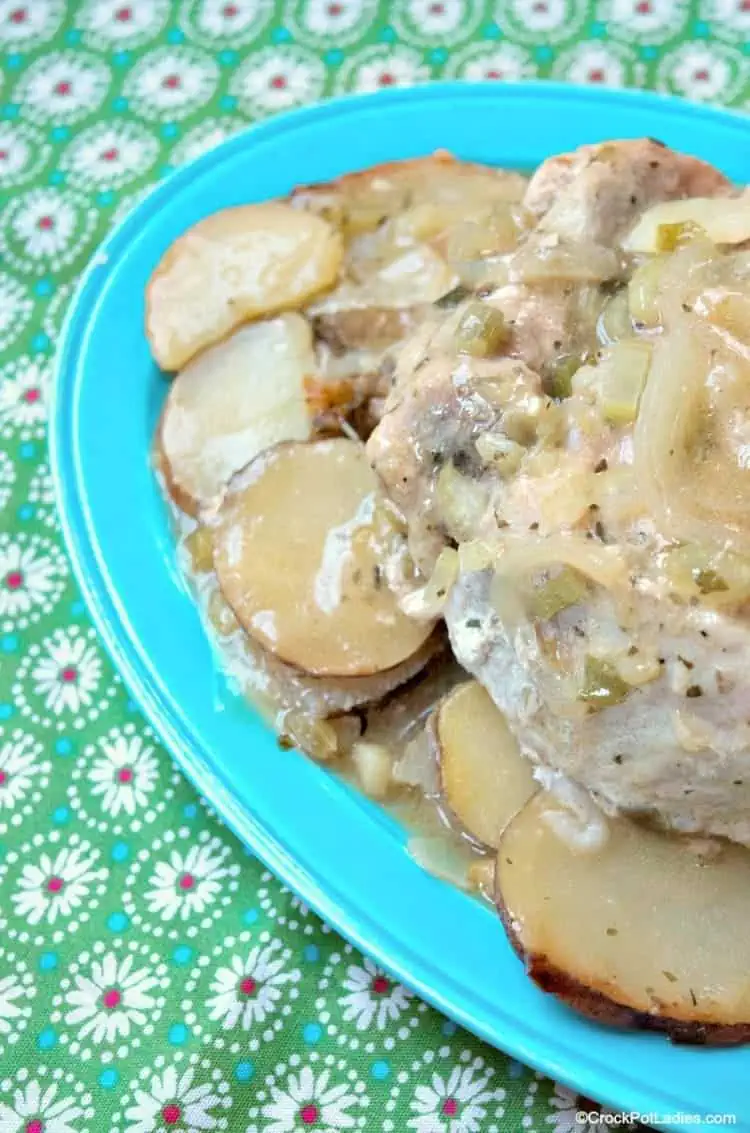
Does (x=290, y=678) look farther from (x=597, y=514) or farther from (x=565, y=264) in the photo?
(x=565, y=264)

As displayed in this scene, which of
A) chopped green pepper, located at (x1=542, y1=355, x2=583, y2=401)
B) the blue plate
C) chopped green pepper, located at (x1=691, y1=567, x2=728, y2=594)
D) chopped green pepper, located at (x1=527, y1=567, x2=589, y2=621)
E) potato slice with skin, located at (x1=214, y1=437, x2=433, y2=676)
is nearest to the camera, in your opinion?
chopped green pepper, located at (x1=691, y1=567, x2=728, y2=594)

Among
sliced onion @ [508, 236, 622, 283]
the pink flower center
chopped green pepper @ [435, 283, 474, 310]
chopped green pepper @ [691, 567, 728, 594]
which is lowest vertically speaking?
the pink flower center

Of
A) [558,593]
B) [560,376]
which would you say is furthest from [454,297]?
[558,593]

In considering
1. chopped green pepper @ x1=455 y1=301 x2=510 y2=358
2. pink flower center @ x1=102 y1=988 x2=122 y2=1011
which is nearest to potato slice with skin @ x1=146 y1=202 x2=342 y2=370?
chopped green pepper @ x1=455 y1=301 x2=510 y2=358

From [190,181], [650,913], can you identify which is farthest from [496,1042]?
[190,181]

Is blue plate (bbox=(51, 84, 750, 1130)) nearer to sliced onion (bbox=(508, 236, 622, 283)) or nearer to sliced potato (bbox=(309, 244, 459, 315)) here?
sliced potato (bbox=(309, 244, 459, 315))

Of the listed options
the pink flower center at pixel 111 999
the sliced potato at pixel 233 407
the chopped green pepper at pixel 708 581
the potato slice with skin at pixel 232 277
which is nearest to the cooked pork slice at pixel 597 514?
the chopped green pepper at pixel 708 581

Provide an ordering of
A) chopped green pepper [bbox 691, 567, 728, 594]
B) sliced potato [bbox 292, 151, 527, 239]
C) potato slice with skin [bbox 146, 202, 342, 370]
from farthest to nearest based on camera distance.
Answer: sliced potato [bbox 292, 151, 527, 239]
potato slice with skin [bbox 146, 202, 342, 370]
chopped green pepper [bbox 691, 567, 728, 594]
